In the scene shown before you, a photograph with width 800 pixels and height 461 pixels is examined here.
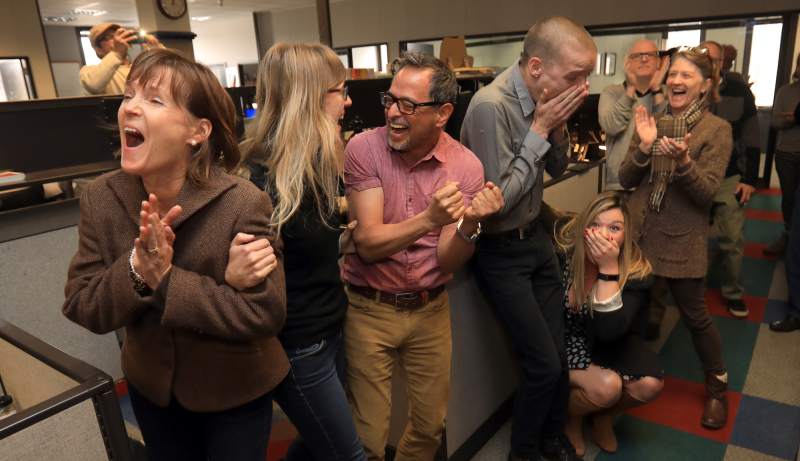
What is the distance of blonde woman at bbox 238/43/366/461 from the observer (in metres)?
1.20

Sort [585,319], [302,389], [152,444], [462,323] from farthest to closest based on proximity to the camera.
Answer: [585,319], [462,323], [302,389], [152,444]

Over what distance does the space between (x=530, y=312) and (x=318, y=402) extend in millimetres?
788

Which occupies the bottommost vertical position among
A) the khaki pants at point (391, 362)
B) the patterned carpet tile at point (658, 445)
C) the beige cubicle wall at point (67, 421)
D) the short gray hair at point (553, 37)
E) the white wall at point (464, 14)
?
the patterned carpet tile at point (658, 445)

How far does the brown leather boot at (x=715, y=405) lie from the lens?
2230mm

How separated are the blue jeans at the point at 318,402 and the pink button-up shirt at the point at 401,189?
26 cm

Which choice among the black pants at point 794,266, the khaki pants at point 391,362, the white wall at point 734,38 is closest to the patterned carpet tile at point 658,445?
the khaki pants at point 391,362

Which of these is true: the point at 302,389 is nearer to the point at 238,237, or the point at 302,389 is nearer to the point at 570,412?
the point at 238,237

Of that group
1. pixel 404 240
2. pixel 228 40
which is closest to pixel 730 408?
Result: pixel 404 240

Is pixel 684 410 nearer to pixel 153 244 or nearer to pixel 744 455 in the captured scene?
pixel 744 455

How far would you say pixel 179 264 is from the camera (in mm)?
1013

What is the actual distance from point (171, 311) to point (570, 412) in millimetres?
1634

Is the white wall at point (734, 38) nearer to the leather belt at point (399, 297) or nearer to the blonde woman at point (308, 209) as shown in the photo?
the leather belt at point (399, 297)

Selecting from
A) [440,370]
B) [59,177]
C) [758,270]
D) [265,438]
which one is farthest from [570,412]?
[758,270]

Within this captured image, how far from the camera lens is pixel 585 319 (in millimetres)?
2037
